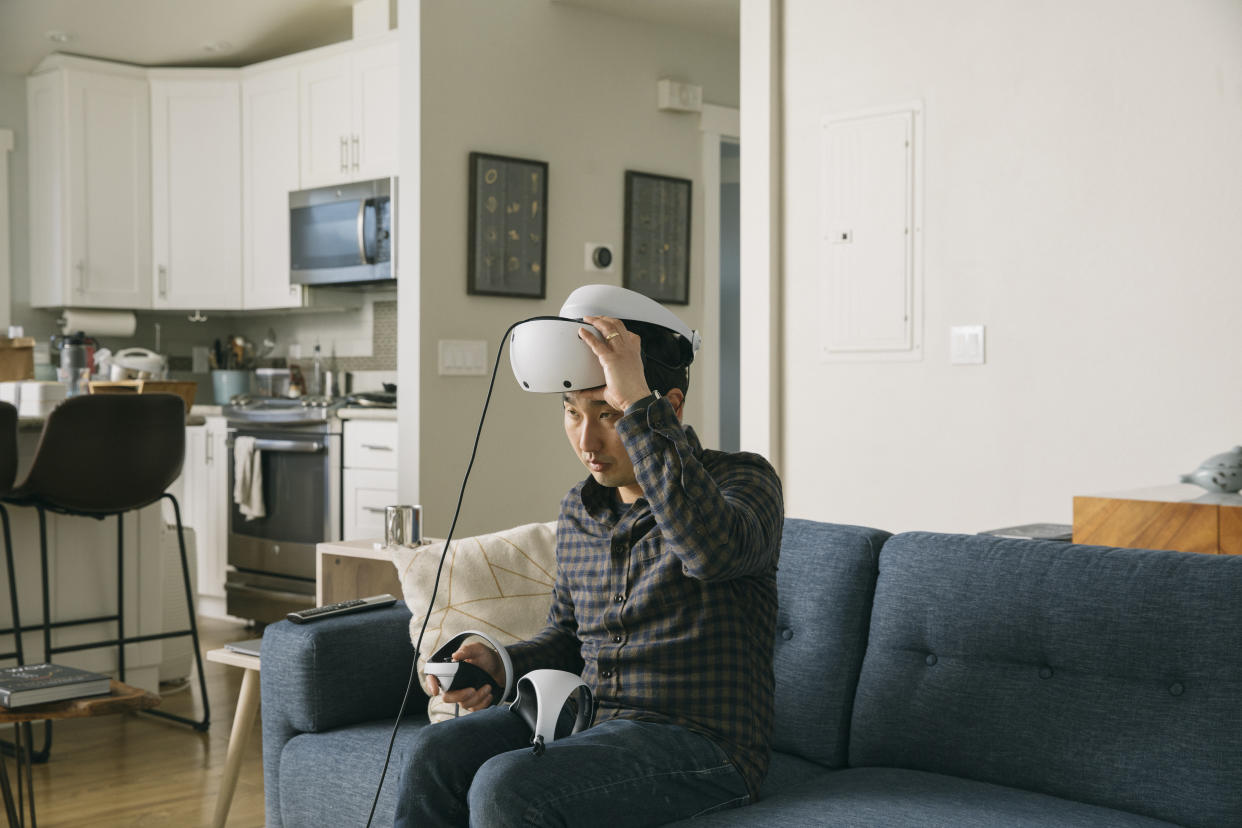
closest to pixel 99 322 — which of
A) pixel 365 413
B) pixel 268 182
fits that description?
pixel 268 182

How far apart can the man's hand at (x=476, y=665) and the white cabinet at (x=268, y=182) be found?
425 centimetres

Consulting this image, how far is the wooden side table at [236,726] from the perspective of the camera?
2.56 metres

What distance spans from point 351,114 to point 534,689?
13.9 ft

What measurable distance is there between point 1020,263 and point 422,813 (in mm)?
2247

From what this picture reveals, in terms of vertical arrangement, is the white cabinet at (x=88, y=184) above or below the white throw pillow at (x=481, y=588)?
above

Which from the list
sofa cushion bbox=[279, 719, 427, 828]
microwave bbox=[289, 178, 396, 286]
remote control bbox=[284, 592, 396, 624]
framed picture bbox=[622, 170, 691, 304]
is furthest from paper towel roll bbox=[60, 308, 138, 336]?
sofa cushion bbox=[279, 719, 427, 828]

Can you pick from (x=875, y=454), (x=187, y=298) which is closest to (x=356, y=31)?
(x=187, y=298)

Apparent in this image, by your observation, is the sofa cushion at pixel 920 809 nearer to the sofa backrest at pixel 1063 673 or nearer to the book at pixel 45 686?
the sofa backrest at pixel 1063 673

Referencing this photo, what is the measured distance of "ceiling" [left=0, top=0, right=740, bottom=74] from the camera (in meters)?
5.63

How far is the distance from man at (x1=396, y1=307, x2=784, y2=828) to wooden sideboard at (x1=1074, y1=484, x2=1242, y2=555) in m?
1.13

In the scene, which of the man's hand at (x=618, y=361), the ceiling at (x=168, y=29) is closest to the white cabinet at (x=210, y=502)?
the ceiling at (x=168, y=29)

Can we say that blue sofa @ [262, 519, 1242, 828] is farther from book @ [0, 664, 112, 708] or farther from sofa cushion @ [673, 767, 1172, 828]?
book @ [0, 664, 112, 708]

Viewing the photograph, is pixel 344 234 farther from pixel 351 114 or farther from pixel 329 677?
pixel 329 677

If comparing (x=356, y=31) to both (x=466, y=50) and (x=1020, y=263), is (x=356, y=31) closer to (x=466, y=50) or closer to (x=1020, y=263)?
(x=466, y=50)
